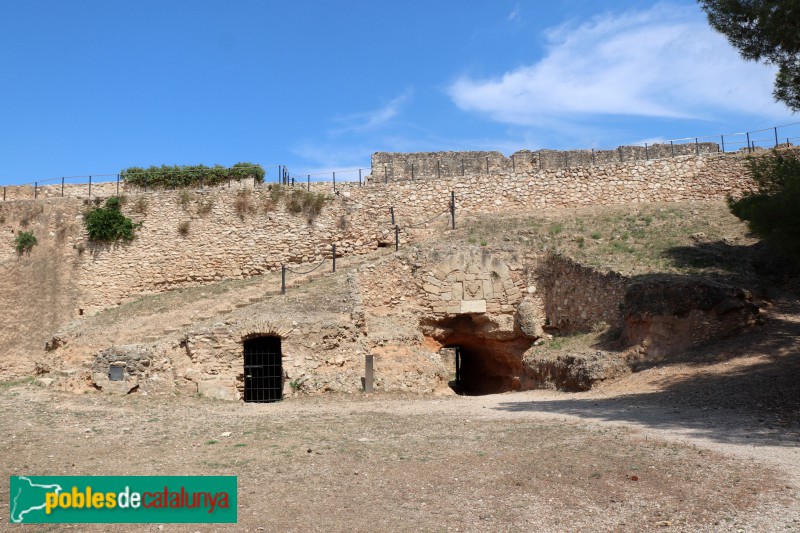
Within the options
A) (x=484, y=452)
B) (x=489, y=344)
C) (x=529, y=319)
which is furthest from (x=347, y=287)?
(x=484, y=452)

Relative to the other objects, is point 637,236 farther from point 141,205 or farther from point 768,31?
point 141,205

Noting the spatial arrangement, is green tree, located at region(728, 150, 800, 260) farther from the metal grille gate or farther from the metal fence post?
the metal grille gate

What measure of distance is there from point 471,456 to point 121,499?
4.32 meters

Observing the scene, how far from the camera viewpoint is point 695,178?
83.2 feet

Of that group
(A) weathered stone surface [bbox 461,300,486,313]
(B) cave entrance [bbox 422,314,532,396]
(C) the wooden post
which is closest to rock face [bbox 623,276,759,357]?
(B) cave entrance [bbox 422,314,532,396]

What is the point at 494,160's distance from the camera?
2822 centimetres

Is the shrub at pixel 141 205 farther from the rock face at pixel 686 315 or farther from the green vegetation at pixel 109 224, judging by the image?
the rock face at pixel 686 315

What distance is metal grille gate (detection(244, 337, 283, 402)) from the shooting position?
18.0 metres

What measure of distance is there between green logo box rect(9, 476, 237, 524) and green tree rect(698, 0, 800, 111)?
11843 mm

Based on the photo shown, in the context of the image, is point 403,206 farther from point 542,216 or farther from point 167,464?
point 167,464

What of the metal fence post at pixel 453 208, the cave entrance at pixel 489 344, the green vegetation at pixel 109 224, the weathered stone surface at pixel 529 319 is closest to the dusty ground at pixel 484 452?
the weathered stone surface at pixel 529 319

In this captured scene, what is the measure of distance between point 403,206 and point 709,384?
14.5 meters

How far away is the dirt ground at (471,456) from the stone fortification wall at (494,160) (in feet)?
48.1

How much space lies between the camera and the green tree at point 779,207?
12.8 metres
